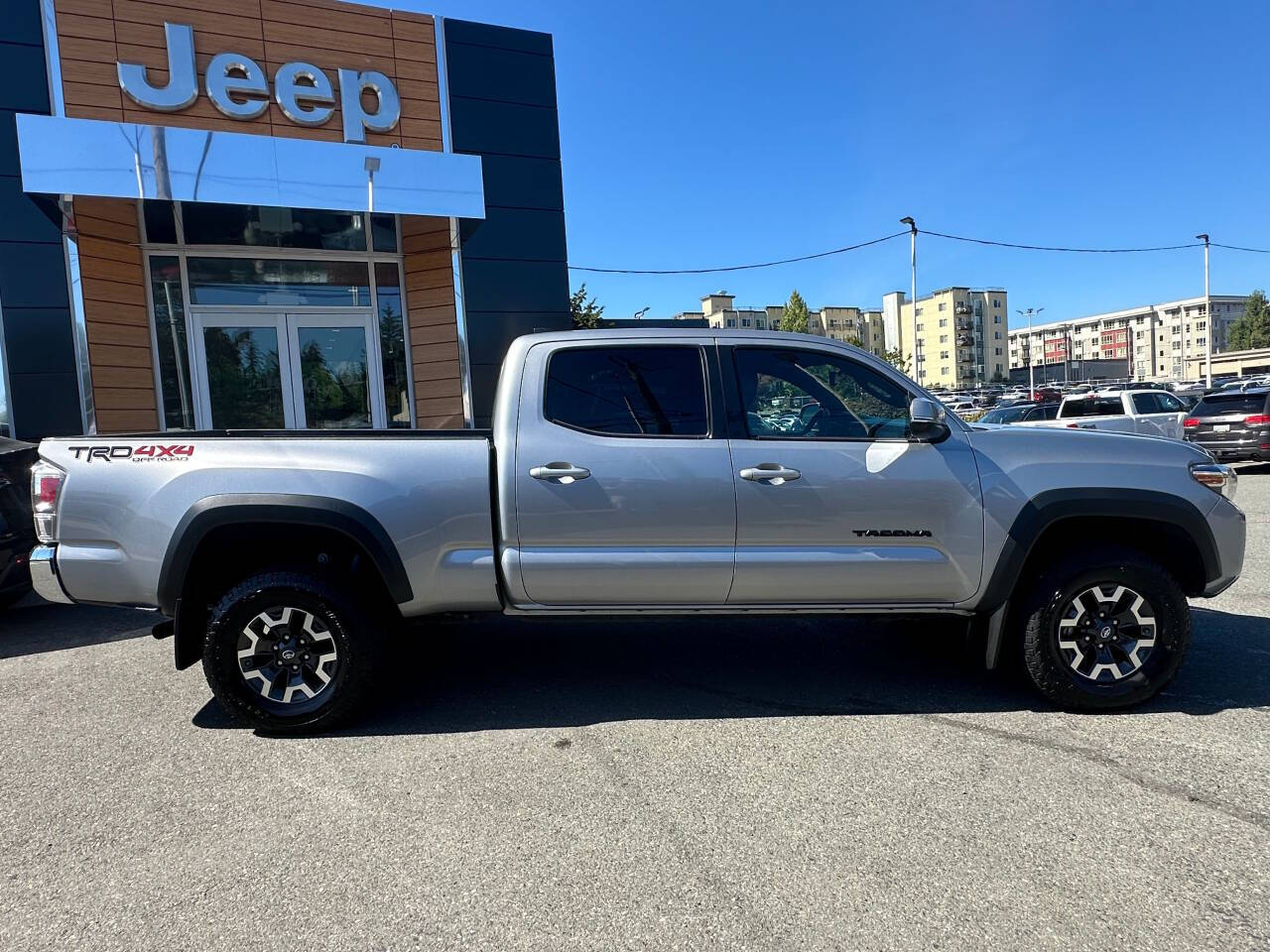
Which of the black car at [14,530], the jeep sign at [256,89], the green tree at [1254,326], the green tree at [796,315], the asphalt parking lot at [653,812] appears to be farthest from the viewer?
the green tree at [1254,326]

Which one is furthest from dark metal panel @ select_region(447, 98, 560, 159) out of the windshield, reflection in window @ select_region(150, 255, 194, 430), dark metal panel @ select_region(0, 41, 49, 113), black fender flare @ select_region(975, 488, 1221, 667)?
the windshield

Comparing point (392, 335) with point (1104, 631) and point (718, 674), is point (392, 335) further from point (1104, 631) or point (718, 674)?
point (1104, 631)

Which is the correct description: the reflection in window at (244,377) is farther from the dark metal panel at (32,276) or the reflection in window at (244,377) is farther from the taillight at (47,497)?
the taillight at (47,497)

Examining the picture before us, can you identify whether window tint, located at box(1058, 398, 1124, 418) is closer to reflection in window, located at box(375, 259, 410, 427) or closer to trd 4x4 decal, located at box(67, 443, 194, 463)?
reflection in window, located at box(375, 259, 410, 427)

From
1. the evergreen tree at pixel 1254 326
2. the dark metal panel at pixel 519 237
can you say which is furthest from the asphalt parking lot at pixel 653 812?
the evergreen tree at pixel 1254 326

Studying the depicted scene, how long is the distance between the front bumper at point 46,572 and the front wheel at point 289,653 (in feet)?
2.49

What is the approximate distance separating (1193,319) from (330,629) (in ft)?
486

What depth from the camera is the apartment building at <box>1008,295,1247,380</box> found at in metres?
118

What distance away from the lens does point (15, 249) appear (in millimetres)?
8484

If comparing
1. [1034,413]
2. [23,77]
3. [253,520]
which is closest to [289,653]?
[253,520]

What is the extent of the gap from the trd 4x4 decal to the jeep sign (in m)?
7.05

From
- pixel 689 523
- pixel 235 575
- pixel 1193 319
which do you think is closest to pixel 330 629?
pixel 235 575

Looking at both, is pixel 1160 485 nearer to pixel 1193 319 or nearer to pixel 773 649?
pixel 773 649

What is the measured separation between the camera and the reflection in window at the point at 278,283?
9.68m
